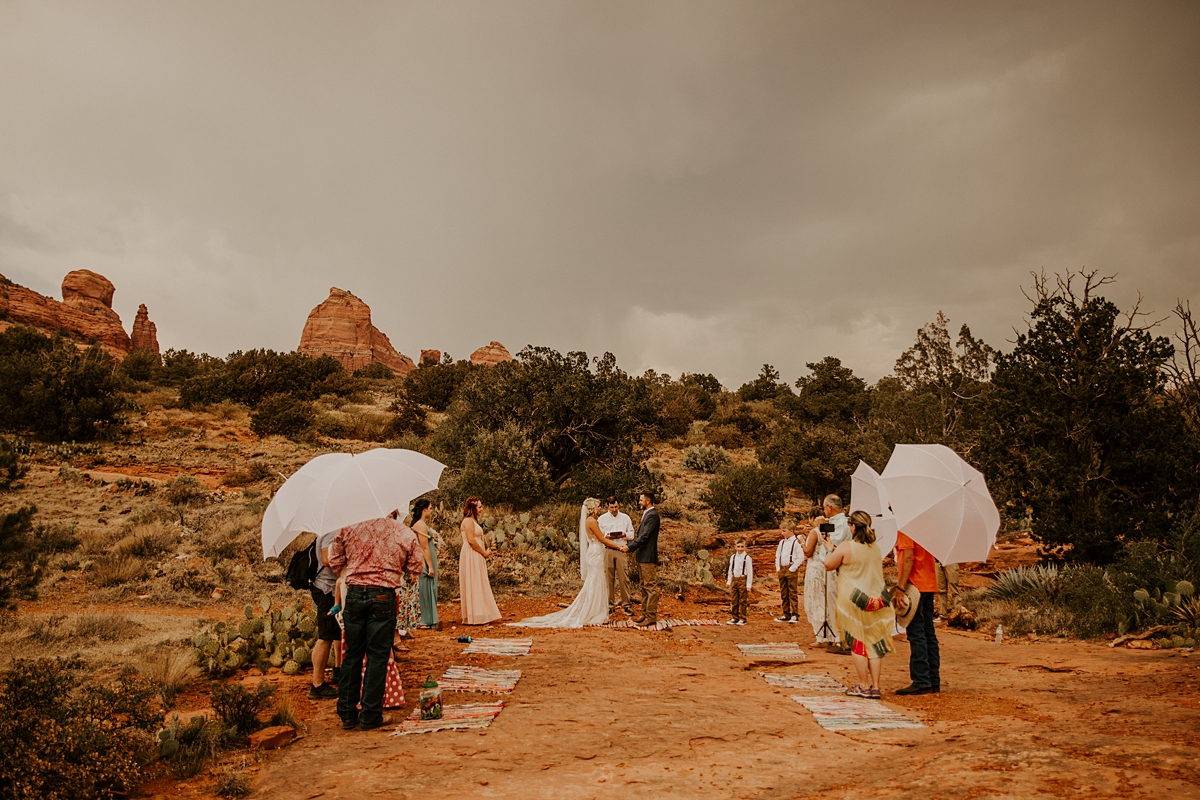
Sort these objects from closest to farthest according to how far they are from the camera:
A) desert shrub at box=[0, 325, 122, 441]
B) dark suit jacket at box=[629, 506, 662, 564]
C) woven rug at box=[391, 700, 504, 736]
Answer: woven rug at box=[391, 700, 504, 736] → dark suit jacket at box=[629, 506, 662, 564] → desert shrub at box=[0, 325, 122, 441]

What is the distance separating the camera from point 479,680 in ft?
24.3

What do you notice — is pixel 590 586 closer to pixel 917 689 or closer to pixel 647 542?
pixel 647 542

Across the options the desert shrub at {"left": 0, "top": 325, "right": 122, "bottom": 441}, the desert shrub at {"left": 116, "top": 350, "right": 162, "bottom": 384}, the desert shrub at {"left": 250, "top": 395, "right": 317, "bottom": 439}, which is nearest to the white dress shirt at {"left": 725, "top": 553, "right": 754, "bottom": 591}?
the desert shrub at {"left": 250, "top": 395, "right": 317, "bottom": 439}

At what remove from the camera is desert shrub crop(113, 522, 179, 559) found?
13.9m

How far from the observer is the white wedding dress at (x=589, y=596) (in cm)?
1134

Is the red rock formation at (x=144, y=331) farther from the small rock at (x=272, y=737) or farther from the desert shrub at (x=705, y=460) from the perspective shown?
the small rock at (x=272, y=737)

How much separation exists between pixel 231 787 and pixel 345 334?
101m

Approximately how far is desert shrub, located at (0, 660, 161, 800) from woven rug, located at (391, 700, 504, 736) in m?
1.95

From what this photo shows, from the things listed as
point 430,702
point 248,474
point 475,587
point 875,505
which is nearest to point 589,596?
point 475,587

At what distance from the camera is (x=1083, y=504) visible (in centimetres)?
1224

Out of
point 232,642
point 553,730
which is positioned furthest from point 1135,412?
point 232,642

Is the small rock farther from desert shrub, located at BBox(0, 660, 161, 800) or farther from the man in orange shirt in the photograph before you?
the man in orange shirt

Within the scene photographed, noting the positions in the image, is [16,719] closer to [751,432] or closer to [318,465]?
[318,465]

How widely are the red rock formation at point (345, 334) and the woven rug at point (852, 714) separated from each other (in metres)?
93.5
